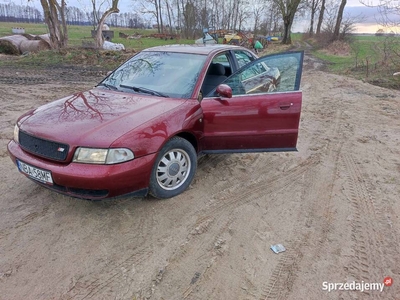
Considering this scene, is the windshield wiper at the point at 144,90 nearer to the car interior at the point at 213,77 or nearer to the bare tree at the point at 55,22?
the car interior at the point at 213,77

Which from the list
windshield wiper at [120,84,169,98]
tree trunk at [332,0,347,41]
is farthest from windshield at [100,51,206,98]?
tree trunk at [332,0,347,41]

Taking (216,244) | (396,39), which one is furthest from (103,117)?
(396,39)

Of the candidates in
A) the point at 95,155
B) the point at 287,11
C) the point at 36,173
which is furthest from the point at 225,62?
the point at 287,11

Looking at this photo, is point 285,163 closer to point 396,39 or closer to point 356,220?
point 356,220

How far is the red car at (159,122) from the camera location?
8.96ft

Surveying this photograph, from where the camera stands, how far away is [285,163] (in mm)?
4500

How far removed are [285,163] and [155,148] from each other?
2324 millimetres

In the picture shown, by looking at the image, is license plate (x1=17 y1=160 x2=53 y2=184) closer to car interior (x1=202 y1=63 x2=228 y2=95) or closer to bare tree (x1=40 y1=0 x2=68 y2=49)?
car interior (x1=202 y1=63 x2=228 y2=95)

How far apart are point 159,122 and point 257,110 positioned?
1.35 meters

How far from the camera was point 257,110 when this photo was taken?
3736 millimetres

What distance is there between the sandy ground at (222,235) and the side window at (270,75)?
3.78 feet

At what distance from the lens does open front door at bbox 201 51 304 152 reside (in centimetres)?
365

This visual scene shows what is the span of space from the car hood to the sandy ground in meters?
0.87

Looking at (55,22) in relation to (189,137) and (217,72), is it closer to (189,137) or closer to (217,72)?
(217,72)
